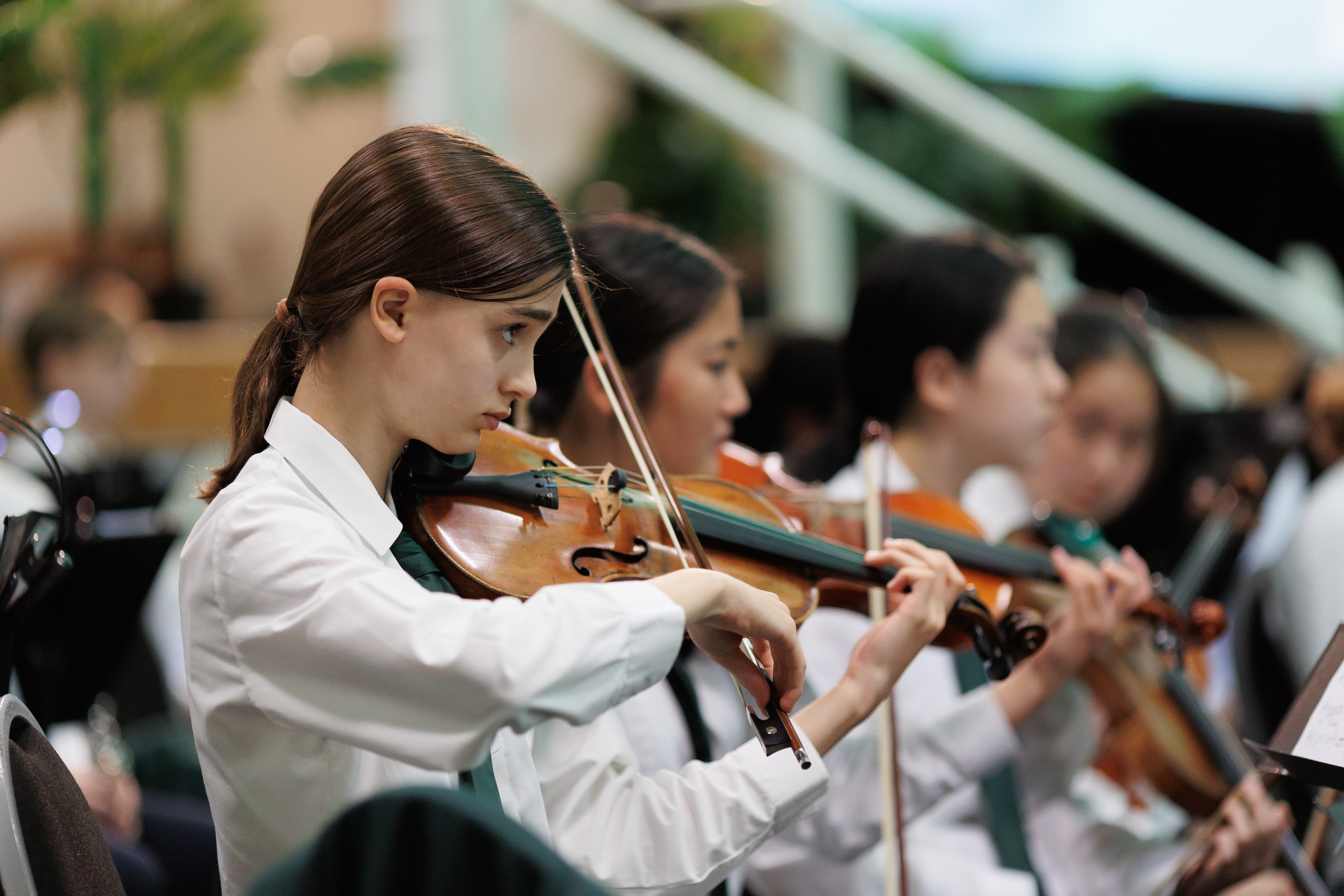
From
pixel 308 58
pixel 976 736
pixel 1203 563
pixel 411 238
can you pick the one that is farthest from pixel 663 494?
pixel 308 58

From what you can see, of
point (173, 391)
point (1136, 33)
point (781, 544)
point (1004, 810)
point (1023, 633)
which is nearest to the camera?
point (781, 544)

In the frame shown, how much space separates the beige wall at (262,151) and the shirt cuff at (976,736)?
368 cm

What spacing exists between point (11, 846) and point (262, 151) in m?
5.18

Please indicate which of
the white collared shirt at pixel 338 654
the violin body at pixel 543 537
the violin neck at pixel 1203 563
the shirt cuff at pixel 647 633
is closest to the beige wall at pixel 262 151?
the violin neck at pixel 1203 563

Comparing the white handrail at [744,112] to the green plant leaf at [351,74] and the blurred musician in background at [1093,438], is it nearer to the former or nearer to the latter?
the green plant leaf at [351,74]

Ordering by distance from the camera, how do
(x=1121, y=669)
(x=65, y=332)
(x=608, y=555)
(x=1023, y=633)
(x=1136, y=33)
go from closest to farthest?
(x=608, y=555), (x=1023, y=633), (x=1121, y=669), (x=65, y=332), (x=1136, y=33)

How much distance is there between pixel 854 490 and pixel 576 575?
0.70 meters

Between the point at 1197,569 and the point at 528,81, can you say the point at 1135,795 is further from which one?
the point at 528,81

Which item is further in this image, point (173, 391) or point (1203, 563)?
point (173, 391)

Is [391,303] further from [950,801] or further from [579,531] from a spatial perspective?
[950,801]

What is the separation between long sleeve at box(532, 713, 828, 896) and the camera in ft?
3.41

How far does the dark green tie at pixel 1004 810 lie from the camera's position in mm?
1535

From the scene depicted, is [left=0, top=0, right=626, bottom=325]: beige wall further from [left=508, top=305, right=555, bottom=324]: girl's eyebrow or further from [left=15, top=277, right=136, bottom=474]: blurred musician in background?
[left=508, top=305, right=555, bottom=324]: girl's eyebrow

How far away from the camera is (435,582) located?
3.16 feet
